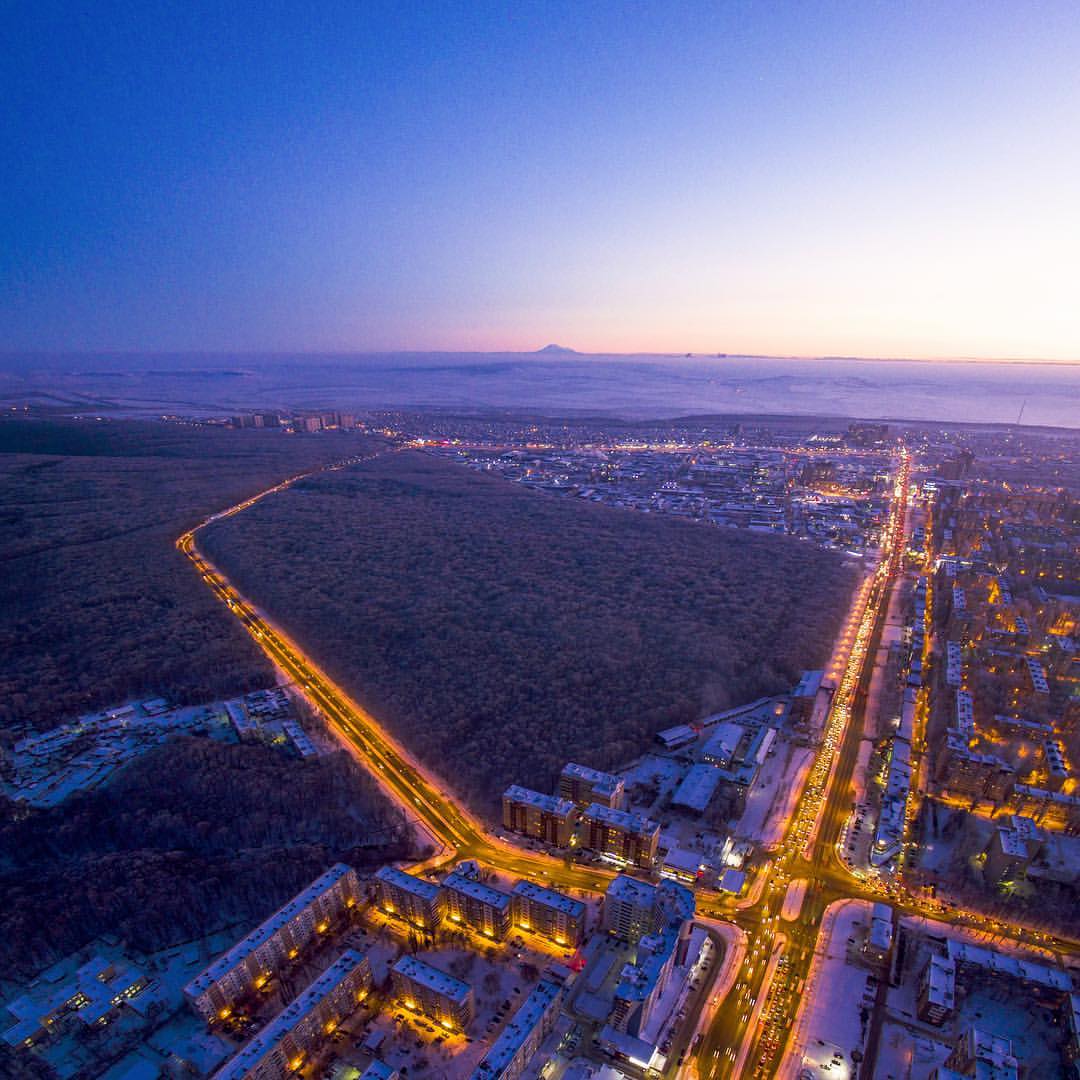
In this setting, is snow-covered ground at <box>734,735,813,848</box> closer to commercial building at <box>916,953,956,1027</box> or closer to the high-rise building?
commercial building at <box>916,953,956,1027</box>

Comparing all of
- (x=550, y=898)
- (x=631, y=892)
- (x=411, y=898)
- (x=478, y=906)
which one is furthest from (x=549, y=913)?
(x=411, y=898)

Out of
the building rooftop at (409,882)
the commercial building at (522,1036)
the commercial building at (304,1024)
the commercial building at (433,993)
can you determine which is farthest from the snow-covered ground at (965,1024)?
the commercial building at (304,1024)

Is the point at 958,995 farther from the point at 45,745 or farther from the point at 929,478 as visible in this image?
the point at 929,478

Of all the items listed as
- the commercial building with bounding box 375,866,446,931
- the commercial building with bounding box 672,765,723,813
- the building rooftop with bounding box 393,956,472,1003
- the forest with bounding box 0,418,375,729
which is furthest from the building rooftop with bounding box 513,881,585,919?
the forest with bounding box 0,418,375,729

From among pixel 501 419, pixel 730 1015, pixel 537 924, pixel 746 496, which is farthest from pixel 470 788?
pixel 501 419

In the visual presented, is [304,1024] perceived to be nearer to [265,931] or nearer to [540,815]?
[265,931]

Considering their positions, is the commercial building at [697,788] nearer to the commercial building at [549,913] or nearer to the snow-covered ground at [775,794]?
the snow-covered ground at [775,794]
